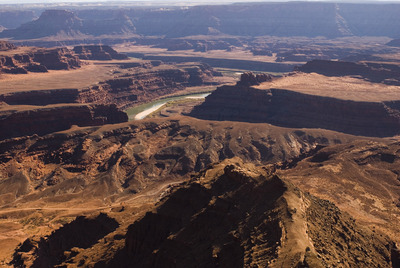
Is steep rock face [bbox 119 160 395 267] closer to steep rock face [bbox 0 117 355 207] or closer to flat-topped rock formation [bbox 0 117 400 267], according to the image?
flat-topped rock formation [bbox 0 117 400 267]

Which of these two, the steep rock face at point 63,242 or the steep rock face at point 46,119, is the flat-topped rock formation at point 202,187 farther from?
the steep rock face at point 46,119

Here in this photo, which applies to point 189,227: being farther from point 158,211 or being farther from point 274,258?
point 274,258

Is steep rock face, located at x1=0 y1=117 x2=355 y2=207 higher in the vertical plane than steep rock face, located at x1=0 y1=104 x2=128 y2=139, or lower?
lower

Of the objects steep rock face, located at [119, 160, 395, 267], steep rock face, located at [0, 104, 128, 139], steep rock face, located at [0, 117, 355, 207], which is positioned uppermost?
steep rock face, located at [119, 160, 395, 267]

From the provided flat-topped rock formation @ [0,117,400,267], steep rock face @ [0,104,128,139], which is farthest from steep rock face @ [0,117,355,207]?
steep rock face @ [0,104,128,139]

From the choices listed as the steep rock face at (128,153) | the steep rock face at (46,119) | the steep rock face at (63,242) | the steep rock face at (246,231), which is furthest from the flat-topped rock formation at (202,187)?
the steep rock face at (46,119)

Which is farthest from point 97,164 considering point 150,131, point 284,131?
point 284,131
